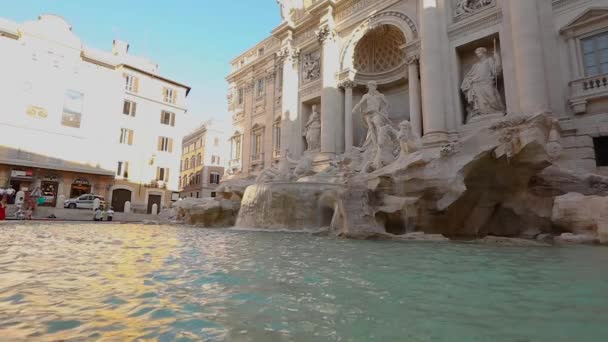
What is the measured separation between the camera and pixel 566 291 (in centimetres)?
243

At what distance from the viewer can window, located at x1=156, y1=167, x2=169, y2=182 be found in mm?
27797

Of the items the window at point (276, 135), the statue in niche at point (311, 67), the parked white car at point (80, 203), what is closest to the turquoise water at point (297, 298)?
the statue in niche at point (311, 67)

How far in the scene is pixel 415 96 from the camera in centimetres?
1383

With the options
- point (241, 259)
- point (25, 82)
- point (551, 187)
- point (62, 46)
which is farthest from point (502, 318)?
point (62, 46)

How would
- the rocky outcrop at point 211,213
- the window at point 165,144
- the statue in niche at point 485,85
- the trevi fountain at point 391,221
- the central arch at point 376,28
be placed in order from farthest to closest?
the window at point 165,144 < the central arch at point 376,28 < the statue in niche at point 485,85 < the rocky outcrop at point 211,213 < the trevi fountain at point 391,221

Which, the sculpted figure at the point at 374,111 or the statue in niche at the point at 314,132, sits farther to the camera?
the statue in niche at the point at 314,132

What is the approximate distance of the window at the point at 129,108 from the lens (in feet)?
87.9

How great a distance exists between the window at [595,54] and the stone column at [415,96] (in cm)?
529

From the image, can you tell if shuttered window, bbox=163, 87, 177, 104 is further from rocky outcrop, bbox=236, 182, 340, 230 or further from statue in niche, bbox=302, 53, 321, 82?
rocky outcrop, bbox=236, 182, 340, 230

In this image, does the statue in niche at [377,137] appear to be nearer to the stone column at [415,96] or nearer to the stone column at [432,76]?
the stone column at [432,76]

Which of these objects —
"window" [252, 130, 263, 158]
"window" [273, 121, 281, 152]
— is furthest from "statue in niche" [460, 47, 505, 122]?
"window" [252, 130, 263, 158]

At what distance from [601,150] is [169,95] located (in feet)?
96.1

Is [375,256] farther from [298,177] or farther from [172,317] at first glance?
[298,177]

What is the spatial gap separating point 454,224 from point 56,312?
24.0 feet
